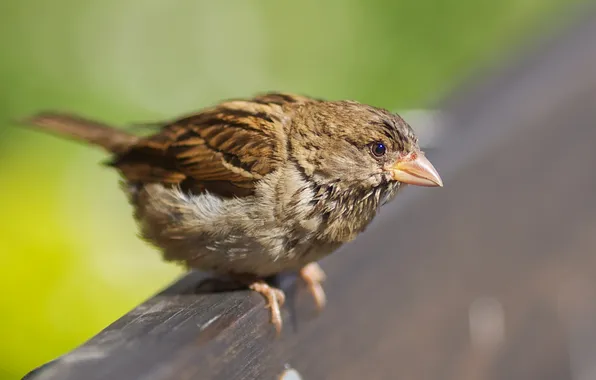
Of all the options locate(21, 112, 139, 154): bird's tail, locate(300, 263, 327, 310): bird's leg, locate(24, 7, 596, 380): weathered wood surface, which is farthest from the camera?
locate(21, 112, 139, 154): bird's tail

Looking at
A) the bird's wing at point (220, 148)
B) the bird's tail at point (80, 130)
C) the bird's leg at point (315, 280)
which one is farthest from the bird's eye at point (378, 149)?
the bird's tail at point (80, 130)

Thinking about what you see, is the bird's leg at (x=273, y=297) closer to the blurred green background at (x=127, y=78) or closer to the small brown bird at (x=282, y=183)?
the small brown bird at (x=282, y=183)

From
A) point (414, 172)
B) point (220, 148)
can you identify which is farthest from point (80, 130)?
point (414, 172)

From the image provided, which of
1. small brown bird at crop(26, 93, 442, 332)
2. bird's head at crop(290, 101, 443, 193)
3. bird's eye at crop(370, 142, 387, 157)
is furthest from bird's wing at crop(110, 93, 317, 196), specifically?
bird's eye at crop(370, 142, 387, 157)

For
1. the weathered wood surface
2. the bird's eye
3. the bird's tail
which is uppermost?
the bird's eye

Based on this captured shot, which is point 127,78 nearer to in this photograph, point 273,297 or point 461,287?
point 461,287

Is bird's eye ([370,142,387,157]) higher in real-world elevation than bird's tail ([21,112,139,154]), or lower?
higher

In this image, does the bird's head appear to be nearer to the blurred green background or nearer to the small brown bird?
the small brown bird
